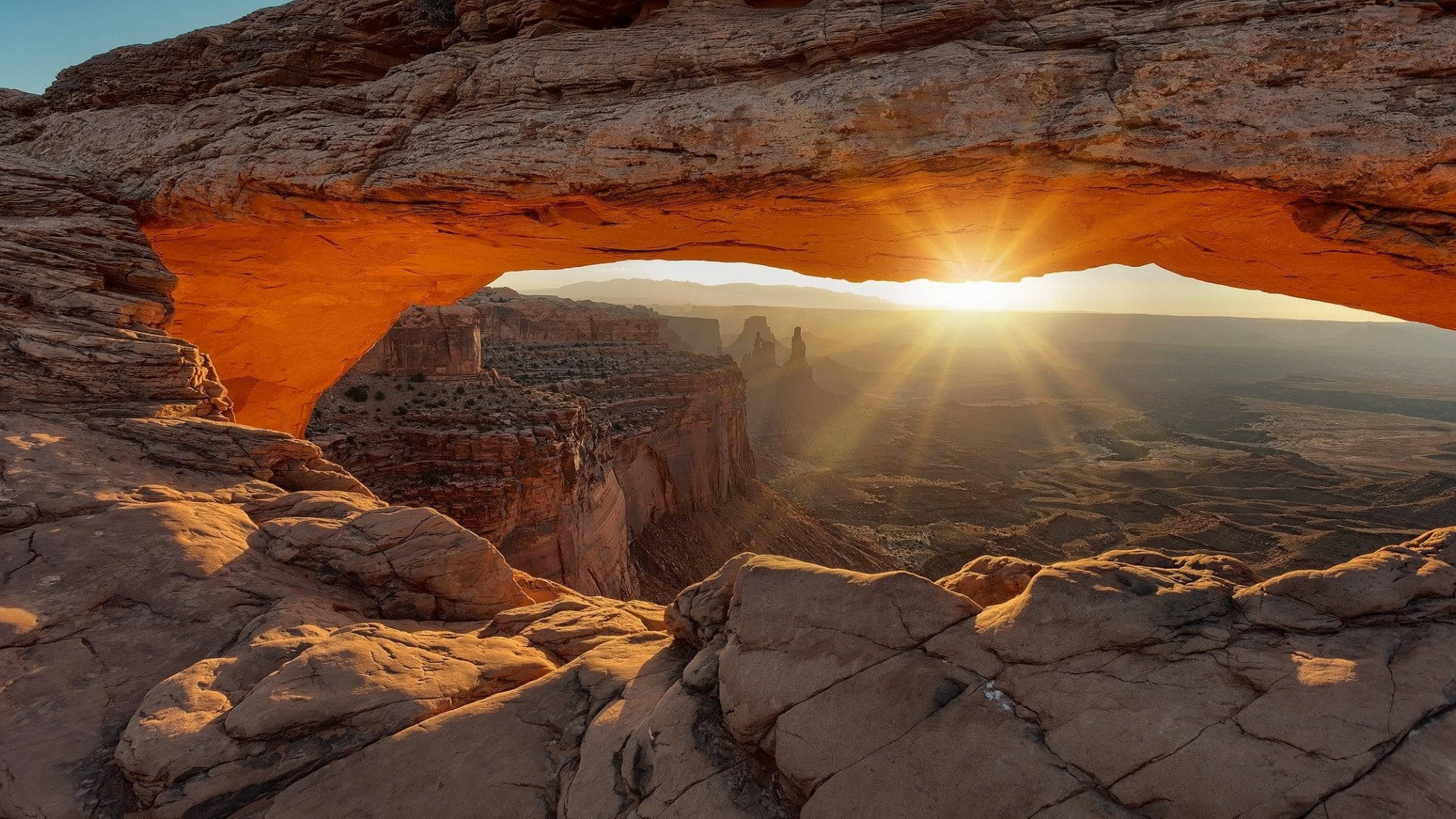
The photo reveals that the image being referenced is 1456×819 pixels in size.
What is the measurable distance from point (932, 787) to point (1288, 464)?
68594mm

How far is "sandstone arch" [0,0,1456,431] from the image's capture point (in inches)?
233

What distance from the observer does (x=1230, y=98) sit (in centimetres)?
598

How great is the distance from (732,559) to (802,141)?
5.20 metres

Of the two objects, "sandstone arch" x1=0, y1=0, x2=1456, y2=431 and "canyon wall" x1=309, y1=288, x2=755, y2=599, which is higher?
"sandstone arch" x1=0, y1=0, x2=1456, y2=431

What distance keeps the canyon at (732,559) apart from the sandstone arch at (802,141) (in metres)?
0.05

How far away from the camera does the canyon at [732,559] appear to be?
3.68m

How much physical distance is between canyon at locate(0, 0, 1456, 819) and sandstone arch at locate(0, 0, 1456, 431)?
5 cm

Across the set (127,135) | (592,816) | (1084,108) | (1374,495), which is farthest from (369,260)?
(1374,495)

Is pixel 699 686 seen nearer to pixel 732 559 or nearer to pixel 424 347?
pixel 732 559

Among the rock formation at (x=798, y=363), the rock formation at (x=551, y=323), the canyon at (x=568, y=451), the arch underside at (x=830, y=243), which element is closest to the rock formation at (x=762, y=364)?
the rock formation at (x=798, y=363)

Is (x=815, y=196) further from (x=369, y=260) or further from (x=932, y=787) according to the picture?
(x=369, y=260)

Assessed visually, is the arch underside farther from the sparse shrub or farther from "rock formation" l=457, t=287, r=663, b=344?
"rock formation" l=457, t=287, r=663, b=344

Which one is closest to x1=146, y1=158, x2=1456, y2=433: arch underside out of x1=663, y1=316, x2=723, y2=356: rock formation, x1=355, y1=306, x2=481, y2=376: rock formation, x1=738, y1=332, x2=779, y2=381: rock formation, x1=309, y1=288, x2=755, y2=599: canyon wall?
x1=309, y1=288, x2=755, y2=599: canyon wall

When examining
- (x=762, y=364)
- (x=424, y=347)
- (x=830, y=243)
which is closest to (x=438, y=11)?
(x=830, y=243)
